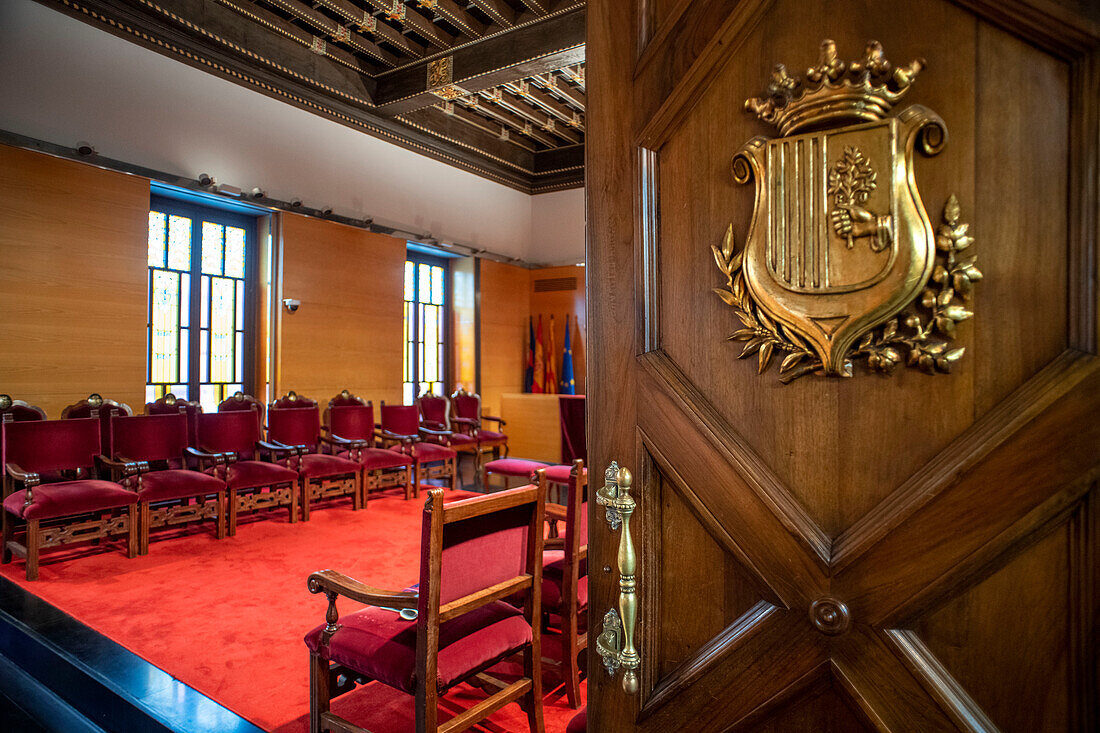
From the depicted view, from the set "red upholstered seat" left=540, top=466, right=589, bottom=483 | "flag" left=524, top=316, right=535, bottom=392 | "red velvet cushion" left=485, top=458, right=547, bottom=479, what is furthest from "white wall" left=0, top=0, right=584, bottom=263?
"red upholstered seat" left=540, top=466, right=589, bottom=483

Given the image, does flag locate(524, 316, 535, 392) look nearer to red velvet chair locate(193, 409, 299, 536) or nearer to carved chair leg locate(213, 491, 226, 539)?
red velvet chair locate(193, 409, 299, 536)

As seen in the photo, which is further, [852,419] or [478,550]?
[478,550]

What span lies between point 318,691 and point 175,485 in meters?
2.90

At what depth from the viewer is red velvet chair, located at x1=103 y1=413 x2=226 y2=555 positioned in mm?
4070

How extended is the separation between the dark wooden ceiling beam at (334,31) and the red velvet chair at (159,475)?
148 inches

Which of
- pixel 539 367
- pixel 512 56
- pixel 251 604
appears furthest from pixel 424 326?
pixel 251 604

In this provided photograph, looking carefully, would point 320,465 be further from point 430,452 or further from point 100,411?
point 100,411

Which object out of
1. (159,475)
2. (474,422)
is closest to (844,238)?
(159,475)

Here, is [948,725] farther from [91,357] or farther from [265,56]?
[265,56]

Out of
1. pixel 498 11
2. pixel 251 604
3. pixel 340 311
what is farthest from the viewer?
pixel 340 311

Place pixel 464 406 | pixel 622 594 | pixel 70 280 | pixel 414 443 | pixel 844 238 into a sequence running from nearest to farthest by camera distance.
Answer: pixel 844 238
pixel 622 594
pixel 70 280
pixel 414 443
pixel 464 406

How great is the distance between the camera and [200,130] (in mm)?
5836

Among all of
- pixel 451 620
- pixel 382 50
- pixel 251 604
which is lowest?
pixel 251 604

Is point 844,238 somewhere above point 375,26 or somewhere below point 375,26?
below
